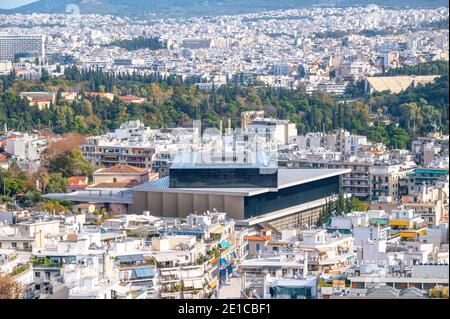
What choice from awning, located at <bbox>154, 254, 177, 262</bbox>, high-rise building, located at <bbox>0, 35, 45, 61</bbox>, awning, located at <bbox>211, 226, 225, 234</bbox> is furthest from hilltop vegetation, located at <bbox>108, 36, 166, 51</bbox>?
awning, located at <bbox>154, 254, 177, 262</bbox>

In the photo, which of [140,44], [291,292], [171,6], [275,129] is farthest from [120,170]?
[171,6]

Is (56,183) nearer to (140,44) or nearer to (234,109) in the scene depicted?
(234,109)

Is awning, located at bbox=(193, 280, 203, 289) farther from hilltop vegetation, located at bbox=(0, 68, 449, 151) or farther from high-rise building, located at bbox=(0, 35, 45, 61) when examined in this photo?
high-rise building, located at bbox=(0, 35, 45, 61)

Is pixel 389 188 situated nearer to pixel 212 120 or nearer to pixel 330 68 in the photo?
pixel 212 120

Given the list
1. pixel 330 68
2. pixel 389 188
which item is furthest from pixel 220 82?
pixel 389 188
